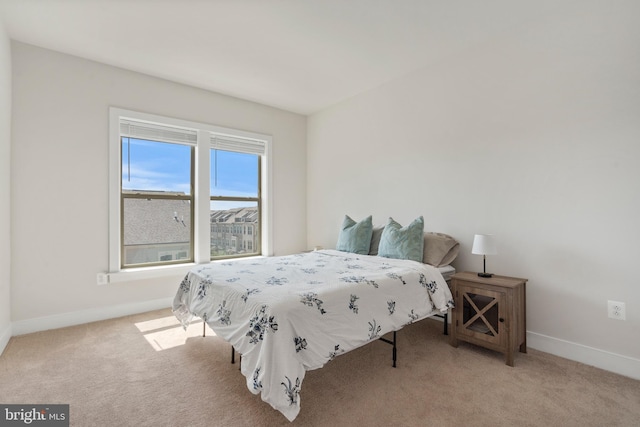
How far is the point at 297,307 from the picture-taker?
164cm

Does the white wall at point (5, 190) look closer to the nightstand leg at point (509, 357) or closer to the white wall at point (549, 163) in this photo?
the white wall at point (549, 163)

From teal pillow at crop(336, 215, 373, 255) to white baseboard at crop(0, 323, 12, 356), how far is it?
10.1 ft

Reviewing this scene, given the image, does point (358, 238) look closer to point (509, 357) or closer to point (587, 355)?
point (509, 357)

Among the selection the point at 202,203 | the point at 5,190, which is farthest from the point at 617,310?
the point at 5,190

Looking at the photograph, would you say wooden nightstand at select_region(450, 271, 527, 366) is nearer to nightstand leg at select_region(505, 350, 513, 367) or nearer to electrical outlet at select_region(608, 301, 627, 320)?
nightstand leg at select_region(505, 350, 513, 367)

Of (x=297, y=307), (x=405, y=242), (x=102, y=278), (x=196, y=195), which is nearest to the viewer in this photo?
(x=297, y=307)

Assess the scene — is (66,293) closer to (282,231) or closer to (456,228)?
(282,231)

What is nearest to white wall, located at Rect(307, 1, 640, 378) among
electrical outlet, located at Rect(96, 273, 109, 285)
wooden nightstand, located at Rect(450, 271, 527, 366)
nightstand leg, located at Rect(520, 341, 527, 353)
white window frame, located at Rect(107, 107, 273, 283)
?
nightstand leg, located at Rect(520, 341, 527, 353)

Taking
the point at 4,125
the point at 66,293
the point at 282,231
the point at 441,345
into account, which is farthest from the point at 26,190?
the point at 441,345

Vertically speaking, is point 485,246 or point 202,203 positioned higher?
point 202,203

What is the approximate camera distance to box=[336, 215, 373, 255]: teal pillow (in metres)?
3.37

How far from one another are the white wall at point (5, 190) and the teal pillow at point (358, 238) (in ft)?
10.1

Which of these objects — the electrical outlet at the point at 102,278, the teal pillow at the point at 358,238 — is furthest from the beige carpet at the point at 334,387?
the teal pillow at the point at 358,238

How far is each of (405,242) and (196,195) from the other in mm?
2600
